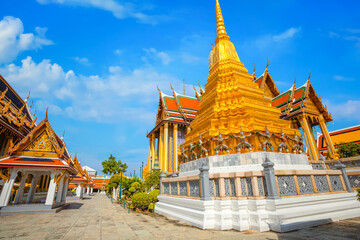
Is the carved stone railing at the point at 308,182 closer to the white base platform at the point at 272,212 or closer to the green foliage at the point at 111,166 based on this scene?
the white base platform at the point at 272,212

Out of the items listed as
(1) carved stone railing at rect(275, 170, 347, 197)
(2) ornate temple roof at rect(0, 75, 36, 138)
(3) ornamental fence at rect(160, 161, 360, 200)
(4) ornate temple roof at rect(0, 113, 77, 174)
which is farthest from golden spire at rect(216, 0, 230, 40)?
(2) ornate temple roof at rect(0, 75, 36, 138)

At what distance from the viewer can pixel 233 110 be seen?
10883mm

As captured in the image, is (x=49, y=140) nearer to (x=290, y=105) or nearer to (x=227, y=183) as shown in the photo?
(x=227, y=183)

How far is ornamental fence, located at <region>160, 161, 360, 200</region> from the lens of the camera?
5.97m

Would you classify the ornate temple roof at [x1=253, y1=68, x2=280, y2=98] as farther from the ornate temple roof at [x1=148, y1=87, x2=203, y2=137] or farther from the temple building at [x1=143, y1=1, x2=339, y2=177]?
the ornate temple roof at [x1=148, y1=87, x2=203, y2=137]

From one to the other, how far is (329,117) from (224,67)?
1949 centimetres

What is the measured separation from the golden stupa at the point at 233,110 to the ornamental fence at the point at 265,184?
2.87m

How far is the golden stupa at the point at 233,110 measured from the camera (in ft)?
33.1

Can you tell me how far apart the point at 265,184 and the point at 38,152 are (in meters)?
12.0

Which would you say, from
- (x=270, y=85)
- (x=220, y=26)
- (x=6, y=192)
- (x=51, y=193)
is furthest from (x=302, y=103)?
(x=6, y=192)

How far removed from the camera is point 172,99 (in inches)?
1108

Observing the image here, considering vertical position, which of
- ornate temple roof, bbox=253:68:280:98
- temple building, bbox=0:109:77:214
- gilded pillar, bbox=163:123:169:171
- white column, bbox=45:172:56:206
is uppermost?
ornate temple roof, bbox=253:68:280:98

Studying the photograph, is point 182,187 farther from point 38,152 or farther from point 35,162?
point 38,152

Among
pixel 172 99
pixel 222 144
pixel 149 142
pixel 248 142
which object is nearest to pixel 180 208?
pixel 222 144
